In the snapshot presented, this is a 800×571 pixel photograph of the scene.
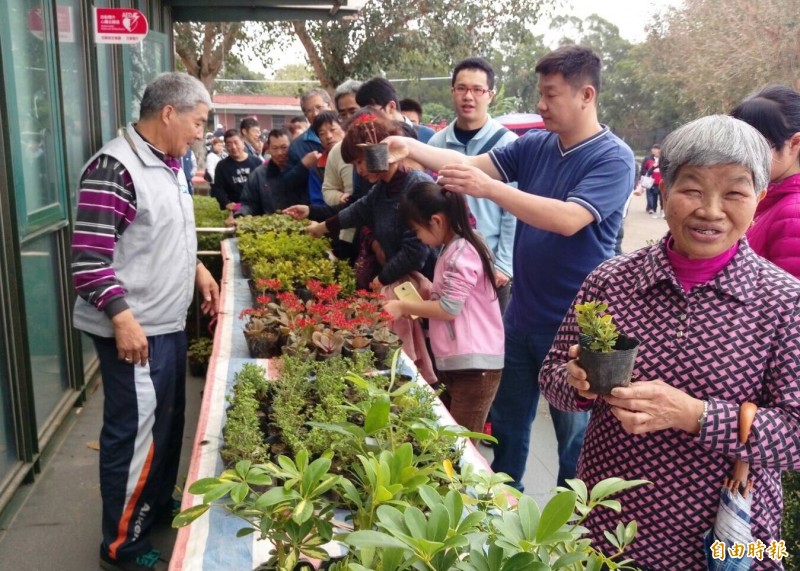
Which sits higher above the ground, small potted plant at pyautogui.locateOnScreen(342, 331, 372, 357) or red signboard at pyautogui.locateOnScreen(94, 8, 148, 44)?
red signboard at pyautogui.locateOnScreen(94, 8, 148, 44)

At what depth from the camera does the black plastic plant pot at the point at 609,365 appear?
1429 millimetres

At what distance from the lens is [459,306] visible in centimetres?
294

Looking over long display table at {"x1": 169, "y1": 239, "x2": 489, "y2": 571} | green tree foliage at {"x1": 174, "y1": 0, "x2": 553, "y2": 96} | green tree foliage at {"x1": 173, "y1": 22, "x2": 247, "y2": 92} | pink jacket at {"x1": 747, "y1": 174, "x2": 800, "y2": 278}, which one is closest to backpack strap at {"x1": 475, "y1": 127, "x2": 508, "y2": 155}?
long display table at {"x1": 169, "y1": 239, "x2": 489, "y2": 571}

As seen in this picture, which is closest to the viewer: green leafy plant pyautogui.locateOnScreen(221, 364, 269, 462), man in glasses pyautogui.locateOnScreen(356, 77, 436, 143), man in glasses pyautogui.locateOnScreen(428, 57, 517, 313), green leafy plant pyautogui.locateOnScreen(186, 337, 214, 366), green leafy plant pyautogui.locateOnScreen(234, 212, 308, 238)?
green leafy plant pyautogui.locateOnScreen(221, 364, 269, 462)

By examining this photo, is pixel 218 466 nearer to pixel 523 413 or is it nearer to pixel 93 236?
pixel 93 236

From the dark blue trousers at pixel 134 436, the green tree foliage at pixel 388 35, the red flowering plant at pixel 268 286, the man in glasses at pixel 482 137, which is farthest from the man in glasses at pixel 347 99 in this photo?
the green tree foliage at pixel 388 35

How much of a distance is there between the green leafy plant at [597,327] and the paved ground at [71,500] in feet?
3.89

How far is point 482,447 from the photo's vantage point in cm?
409

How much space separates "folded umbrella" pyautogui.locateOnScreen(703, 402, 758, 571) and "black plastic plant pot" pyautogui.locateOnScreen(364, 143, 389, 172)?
1986 mm

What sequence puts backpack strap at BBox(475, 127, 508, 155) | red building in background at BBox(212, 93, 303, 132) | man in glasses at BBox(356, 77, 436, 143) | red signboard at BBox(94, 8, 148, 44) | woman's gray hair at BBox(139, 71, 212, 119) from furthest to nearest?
red building in background at BBox(212, 93, 303, 132)
man in glasses at BBox(356, 77, 436, 143)
red signboard at BBox(94, 8, 148, 44)
backpack strap at BBox(475, 127, 508, 155)
woman's gray hair at BBox(139, 71, 212, 119)

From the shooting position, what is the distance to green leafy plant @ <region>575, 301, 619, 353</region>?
143cm

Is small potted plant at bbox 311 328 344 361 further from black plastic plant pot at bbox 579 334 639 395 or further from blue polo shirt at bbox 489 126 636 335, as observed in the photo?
black plastic plant pot at bbox 579 334 639 395

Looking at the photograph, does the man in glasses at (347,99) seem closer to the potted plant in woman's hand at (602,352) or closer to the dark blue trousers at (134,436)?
the dark blue trousers at (134,436)

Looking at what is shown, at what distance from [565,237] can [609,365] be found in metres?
1.25
